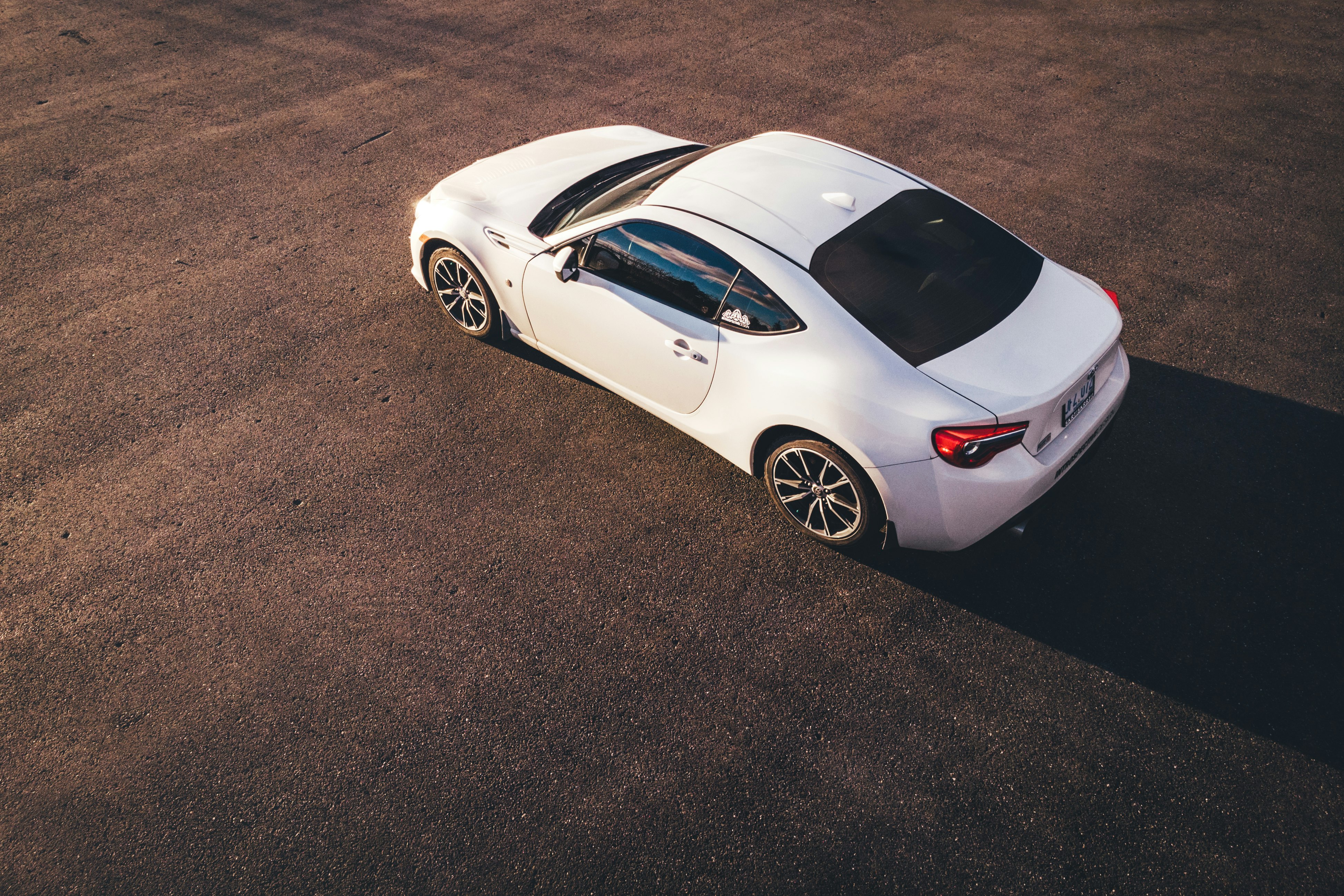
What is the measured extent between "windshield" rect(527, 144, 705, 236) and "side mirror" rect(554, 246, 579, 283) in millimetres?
387

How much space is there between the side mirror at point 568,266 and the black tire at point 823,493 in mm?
1647

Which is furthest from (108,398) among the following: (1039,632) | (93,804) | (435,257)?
(1039,632)

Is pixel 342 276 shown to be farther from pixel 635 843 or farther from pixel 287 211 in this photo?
pixel 635 843

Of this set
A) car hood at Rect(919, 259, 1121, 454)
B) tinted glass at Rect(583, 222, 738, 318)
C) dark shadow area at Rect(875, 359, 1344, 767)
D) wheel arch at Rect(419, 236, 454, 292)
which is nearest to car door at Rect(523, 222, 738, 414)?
tinted glass at Rect(583, 222, 738, 318)

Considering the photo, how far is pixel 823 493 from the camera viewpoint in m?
4.14

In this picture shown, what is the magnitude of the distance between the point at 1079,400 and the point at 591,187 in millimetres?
3453

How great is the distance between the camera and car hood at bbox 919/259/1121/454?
11.6ft

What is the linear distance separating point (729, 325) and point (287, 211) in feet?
17.7

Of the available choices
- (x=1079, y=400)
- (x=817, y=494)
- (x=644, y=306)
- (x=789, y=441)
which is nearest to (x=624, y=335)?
(x=644, y=306)

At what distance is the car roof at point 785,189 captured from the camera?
4.00 m

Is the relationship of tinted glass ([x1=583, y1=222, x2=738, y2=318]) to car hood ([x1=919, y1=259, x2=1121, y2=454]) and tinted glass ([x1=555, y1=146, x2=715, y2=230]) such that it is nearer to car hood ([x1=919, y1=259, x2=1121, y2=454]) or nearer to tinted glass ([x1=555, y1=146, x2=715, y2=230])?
tinted glass ([x1=555, y1=146, x2=715, y2=230])

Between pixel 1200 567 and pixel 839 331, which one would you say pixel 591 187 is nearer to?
pixel 839 331

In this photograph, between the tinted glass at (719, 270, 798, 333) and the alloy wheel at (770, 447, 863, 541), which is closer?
the tinted glass at (719, 270, 798, 333)

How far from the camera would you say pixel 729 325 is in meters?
4.09
